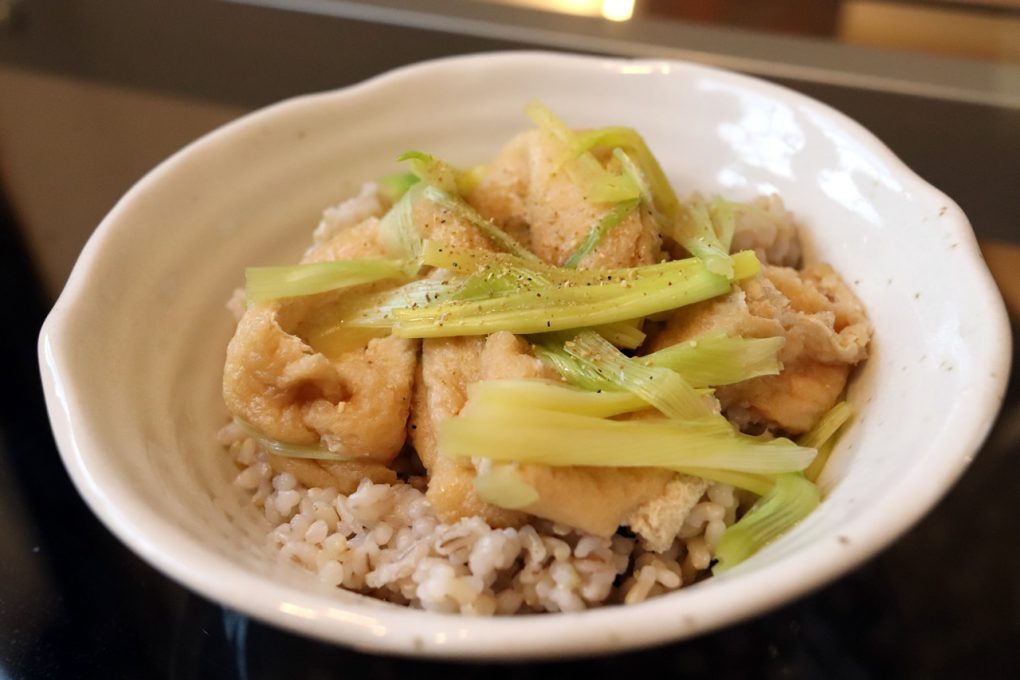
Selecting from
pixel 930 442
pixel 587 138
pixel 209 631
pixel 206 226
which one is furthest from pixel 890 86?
pixel 209 631

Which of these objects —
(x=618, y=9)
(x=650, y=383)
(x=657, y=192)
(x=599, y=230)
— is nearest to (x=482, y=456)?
(x=650, y=383)

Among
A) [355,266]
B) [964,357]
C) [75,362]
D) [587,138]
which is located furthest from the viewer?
[587,138]

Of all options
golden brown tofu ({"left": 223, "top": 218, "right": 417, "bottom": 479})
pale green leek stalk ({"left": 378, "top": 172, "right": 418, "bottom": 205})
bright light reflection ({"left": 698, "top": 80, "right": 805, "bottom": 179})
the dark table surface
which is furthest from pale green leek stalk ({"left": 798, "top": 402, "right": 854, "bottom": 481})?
pale green leek stalk ({"left": 378, "top": 172, "right": 418, "bottom": 205})

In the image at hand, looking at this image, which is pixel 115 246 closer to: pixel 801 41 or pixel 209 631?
pixel 209 631

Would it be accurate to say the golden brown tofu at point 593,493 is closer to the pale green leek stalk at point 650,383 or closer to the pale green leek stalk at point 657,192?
the pale green leek stalk at point 650,383

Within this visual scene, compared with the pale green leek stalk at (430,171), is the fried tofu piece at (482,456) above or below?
below

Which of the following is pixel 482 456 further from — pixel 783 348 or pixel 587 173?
pixel 587 173

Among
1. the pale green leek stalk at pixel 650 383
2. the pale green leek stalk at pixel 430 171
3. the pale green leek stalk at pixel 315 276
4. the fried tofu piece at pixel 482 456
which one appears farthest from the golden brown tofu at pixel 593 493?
the pale green leek stalk at pixel 430 171
